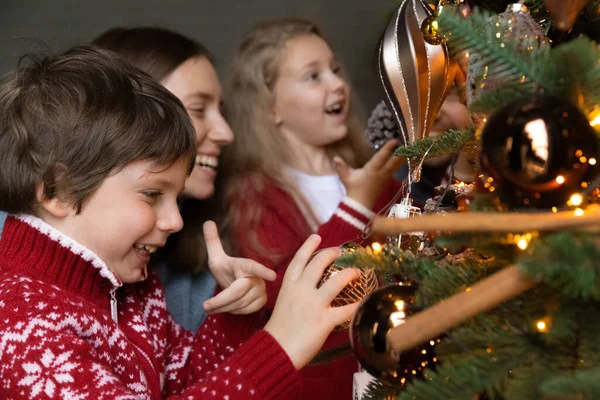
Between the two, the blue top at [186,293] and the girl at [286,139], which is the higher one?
the girl at [286,139]

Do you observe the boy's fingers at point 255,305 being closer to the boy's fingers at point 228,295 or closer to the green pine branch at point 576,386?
the boy's fingers at point 228,295

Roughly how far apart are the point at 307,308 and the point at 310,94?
3.12ft

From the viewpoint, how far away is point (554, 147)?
393 mm

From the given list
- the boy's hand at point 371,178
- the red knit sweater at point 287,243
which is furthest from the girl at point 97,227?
the boy's hand at point 371,178

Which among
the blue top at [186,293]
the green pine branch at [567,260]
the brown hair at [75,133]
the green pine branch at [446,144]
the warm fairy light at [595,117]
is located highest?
the warm fairy light at [595,117]

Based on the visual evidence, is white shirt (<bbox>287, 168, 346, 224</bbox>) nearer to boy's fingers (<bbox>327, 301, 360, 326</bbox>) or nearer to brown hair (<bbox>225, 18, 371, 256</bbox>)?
brown hair (<bbox>225, 18, 371, 256</bbox>)

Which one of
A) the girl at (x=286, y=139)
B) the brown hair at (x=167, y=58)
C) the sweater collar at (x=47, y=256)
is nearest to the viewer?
the sweater collar at (x=47, y=256)

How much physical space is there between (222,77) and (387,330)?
1.45 m

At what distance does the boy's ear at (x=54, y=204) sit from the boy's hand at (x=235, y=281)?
0.23 metres

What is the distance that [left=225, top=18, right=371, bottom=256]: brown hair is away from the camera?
5.30ft

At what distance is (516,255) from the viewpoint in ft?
1.52

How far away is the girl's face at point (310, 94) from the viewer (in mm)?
1632

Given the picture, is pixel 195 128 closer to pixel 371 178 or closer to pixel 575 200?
pixel 371 178

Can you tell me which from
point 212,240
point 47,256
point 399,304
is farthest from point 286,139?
point 399,304
